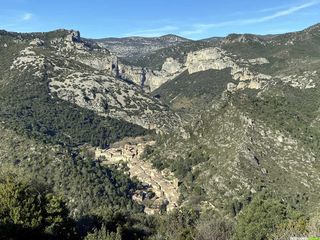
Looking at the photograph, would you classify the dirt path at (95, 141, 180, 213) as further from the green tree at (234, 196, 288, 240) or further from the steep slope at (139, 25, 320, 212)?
the green tree at (234, 196, 288, 240)

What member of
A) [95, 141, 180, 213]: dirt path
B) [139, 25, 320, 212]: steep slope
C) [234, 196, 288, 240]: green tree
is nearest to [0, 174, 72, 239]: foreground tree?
[234, 196, 288, 240]: green tree

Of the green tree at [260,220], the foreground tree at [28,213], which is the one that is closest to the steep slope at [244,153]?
the green tree at [260,220]

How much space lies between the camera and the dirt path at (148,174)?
120m

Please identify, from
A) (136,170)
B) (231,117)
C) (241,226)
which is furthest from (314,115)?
(241,226)

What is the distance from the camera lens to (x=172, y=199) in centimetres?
11894

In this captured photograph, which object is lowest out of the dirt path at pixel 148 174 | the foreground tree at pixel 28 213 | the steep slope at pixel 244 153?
the dirt path at pixel 148 174

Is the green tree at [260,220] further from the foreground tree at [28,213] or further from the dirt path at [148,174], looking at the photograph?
the dirt path at [148,174]

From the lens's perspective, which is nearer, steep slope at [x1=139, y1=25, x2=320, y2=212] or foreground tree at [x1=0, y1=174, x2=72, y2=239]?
foreground tree at [x1=0, y1=174, x2=72, y2=239]

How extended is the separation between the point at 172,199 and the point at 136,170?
28160mm

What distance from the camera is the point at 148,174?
A: 14038 cm

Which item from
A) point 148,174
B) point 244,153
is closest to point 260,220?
point 244,153

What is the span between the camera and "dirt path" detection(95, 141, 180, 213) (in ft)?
395

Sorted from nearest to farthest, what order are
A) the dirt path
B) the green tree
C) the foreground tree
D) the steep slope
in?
the foreground tree
the green tree
the steep slope
the dirt path

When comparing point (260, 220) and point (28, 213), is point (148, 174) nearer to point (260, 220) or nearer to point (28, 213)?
point (260, 220)
